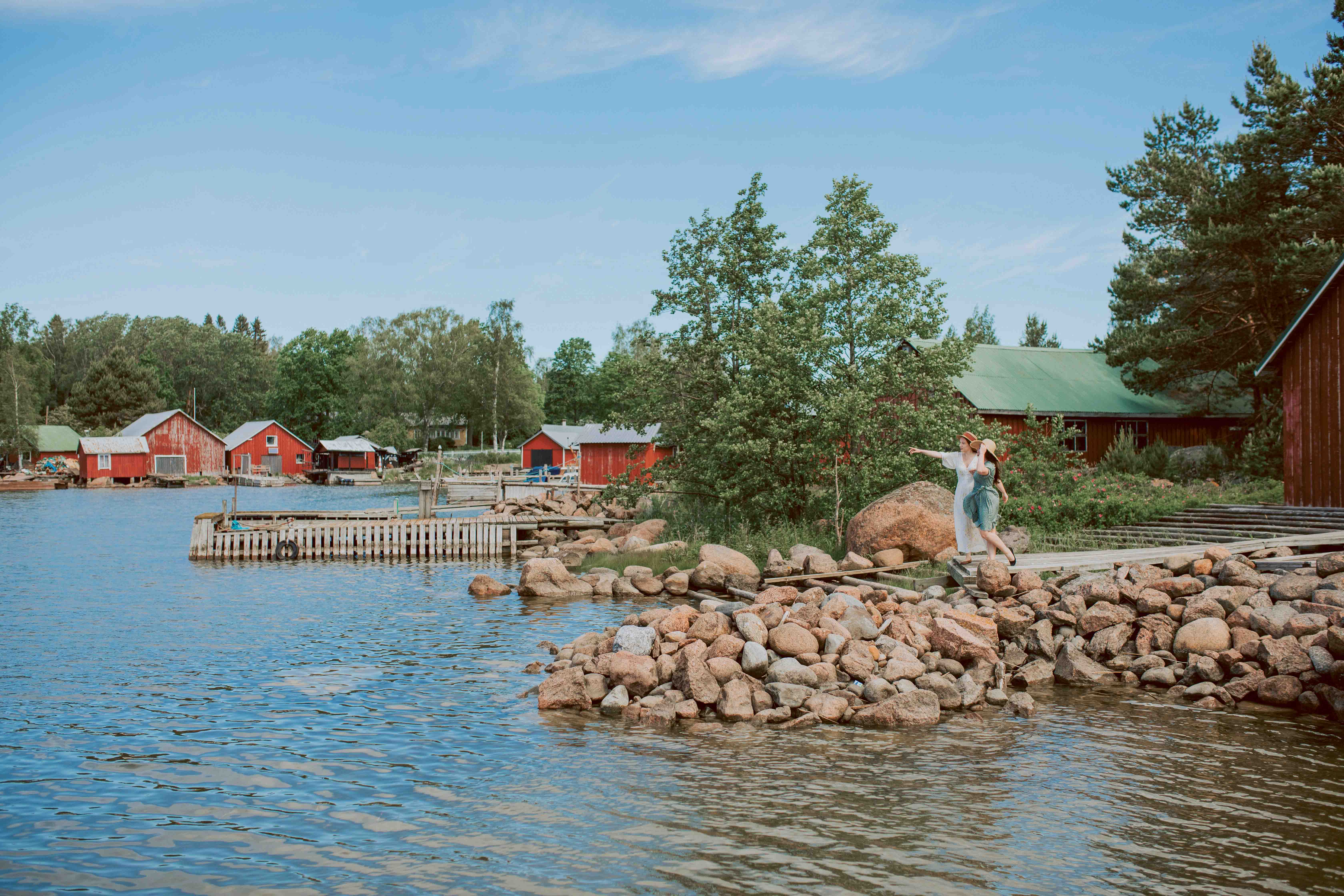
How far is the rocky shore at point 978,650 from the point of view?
11.4 metres

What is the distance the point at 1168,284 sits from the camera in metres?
32.4

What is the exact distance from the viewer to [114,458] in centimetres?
7406

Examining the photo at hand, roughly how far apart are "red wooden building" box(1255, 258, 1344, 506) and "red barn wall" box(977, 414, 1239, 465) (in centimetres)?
1250

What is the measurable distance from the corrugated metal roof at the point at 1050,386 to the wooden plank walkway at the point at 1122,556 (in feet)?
50.1

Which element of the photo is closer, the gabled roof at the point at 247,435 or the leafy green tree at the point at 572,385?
the gabled roof at the point at 247,435

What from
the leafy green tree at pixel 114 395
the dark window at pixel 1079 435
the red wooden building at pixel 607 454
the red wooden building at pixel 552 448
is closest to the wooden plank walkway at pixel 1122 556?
the dark window at pixel 1079 435

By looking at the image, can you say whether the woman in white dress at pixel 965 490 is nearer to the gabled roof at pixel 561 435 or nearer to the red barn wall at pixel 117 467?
the gabled roof at pixel 561 435

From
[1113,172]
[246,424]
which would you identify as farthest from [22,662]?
[246,424]

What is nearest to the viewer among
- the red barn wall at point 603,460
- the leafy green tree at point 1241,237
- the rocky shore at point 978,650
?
the rocky shore at point 978,650

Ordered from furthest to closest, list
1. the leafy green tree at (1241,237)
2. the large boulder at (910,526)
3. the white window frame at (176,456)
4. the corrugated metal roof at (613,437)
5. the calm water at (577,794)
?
the white window frame at (176,456)
the corrugated metal roof at (613,437)
the leafy green tree at (1241,237)
the large boulder at (910,526)
the calm water at (577,794)

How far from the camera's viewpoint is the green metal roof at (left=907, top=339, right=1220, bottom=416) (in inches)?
1288

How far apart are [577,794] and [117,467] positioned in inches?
3101

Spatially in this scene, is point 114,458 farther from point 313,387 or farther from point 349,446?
point 313,387

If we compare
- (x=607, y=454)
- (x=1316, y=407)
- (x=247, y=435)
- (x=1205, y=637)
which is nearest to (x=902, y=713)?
(x=1205, y=637)
